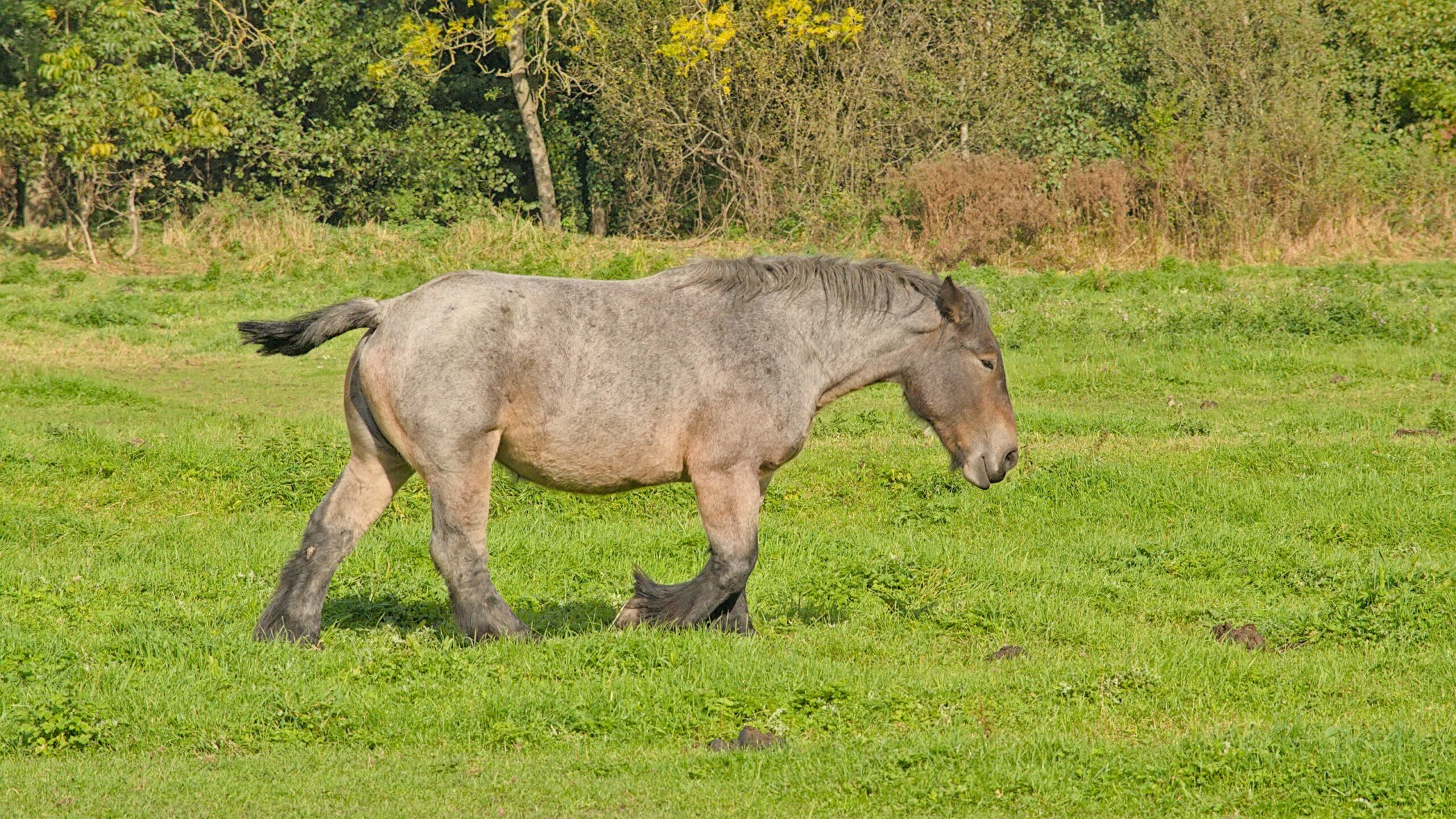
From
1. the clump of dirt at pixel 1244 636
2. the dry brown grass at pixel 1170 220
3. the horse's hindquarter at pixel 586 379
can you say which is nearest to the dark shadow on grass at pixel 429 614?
the horse's hindquarter at pixel 586 379

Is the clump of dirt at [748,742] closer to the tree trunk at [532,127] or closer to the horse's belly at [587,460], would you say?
the horse's belly at [587,460]

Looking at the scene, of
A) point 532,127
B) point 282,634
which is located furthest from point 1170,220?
point 282,634

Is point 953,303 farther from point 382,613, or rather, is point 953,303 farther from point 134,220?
point 134,220

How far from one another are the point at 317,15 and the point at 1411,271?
71.2 feet

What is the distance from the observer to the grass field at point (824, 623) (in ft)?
19.4

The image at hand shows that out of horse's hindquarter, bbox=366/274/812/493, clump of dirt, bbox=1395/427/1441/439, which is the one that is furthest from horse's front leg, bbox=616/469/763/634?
clump of dirt, bbox=1395/427/1441/439

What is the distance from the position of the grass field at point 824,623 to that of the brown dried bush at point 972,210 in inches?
330

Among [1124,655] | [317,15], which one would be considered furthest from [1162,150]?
[1124,655]

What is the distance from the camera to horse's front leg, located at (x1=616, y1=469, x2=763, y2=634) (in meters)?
7.58

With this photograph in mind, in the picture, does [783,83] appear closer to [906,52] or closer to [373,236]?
[906,52]

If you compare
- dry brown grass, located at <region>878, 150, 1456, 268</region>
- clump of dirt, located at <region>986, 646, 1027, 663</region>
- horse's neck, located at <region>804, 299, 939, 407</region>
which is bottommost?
dry brown grass, located at <region>878, 150, 1456, 268</region>

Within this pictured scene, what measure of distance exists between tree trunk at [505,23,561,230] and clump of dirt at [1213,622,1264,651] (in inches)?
956

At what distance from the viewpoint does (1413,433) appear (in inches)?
527

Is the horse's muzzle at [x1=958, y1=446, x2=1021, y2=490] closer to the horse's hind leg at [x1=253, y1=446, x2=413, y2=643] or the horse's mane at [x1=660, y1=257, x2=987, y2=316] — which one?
the horse's mane at [x1=660, y1=257, x2=987, y2=316]
